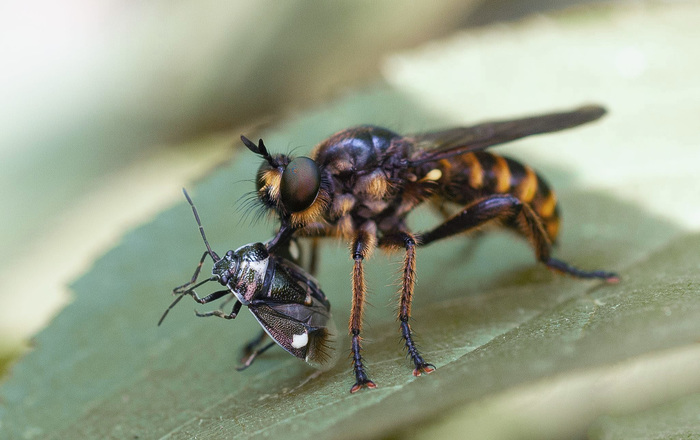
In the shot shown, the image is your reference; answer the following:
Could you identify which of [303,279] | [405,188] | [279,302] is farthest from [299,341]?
[405,188]

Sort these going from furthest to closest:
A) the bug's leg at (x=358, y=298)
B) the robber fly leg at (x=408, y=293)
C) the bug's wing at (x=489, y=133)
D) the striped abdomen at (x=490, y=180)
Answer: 1. the striped abdomen at (x=490, y=180)
2. the bug's wing at (x=489, y=133)
3. the robber fly leg at (x=408, y=293)
4. the bug's leg at (x=358, y=298)

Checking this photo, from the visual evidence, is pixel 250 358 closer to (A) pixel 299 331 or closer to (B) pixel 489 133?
(A) pixel 299 331

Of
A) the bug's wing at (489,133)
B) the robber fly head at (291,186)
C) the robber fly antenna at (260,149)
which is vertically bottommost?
the bug's wing at (489,133)

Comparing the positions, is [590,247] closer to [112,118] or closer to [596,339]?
[596,339]

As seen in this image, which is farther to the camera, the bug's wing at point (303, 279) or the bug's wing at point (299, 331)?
the bug's wing at point (303, 279)

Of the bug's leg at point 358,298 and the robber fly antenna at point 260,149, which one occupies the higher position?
the robber fly antenna at point 260,149

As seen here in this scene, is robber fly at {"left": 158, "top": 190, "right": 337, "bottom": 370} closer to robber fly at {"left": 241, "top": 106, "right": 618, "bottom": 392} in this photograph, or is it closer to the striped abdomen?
robber fly at {"left": 241, "top": 106, "right": 618, "bottom": 392}

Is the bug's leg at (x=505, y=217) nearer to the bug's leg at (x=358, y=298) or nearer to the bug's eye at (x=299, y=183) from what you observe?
the bug's leg at (x=358, y=298)

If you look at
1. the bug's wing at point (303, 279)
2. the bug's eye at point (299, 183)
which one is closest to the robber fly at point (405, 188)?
the bug's eye at point (299, 183)

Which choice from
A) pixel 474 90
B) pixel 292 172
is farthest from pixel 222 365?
pixel 474 90
